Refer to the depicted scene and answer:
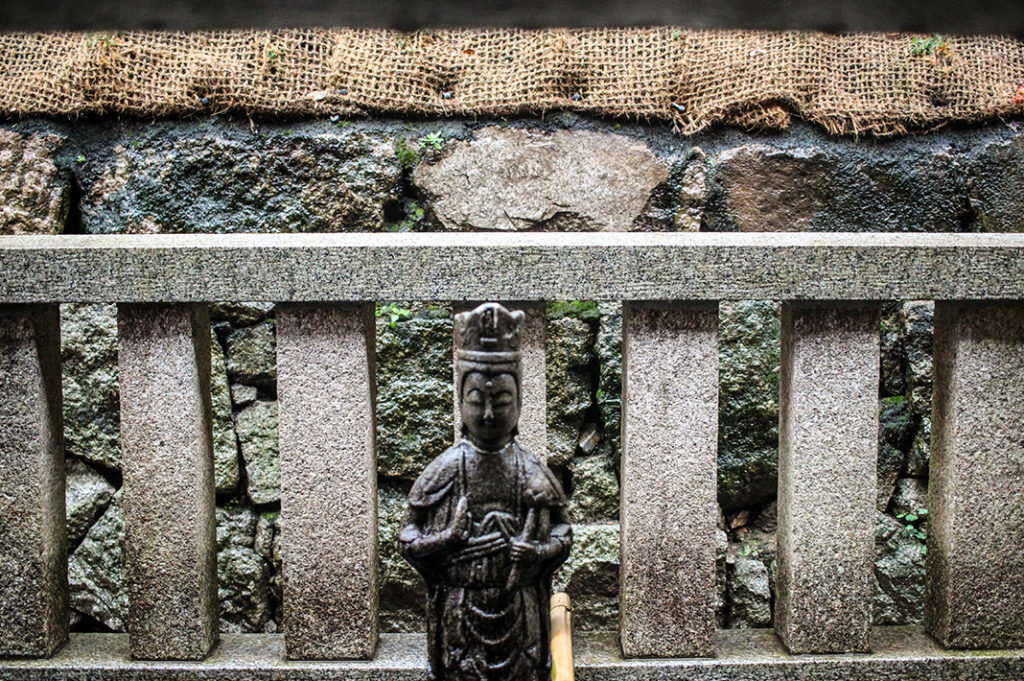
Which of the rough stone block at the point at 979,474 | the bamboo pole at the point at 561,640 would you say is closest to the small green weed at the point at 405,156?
the bamboo pole at the point at 561,640

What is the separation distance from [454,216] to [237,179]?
0.66 m

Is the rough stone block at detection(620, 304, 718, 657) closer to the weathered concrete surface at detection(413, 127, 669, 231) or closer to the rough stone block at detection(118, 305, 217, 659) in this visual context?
the weathered concrete surface at detection(413, 127, 669, 231)

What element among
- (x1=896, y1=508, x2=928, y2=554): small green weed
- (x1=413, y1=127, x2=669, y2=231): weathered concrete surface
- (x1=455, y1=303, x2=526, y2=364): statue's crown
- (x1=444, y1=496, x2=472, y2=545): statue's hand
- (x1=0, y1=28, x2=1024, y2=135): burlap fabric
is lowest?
(x1=896, y1=508, x2=928, y2=554): small green weed

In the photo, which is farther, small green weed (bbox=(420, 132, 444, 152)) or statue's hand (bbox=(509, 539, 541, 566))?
small green weed (bbox=(420, 132, 444, 152))

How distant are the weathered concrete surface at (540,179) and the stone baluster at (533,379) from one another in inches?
22.4

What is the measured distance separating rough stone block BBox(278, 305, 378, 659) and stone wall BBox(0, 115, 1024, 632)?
48cm

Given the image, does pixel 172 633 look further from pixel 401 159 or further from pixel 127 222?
pixel 401 159

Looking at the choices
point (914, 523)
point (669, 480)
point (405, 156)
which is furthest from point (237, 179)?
point (914, 523)

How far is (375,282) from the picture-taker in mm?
2166

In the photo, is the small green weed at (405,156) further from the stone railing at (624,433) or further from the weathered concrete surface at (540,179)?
the stone railing at (624,433)

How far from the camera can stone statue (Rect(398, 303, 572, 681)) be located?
203cm

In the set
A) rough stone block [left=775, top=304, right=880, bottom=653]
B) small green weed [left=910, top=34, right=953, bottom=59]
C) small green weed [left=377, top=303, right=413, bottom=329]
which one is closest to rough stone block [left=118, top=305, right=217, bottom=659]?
small green weed [left=377, top=303, right=413, bottom=329]

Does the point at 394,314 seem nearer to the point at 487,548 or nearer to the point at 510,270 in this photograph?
the point at 510,270

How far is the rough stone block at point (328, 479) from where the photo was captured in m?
2.24
